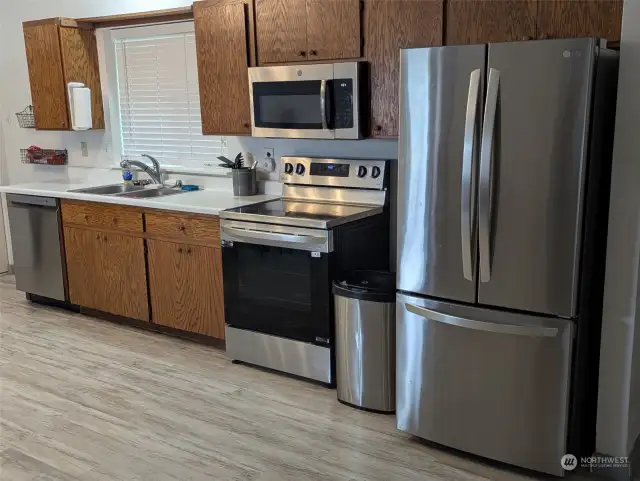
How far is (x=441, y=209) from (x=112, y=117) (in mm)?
3305

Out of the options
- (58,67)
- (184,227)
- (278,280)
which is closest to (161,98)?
(58,67)

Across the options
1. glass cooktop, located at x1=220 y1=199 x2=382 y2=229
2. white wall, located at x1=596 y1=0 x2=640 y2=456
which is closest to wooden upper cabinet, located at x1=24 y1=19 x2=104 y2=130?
glass cooktop, located at x1=220 y1=199 x2=382 y2=229

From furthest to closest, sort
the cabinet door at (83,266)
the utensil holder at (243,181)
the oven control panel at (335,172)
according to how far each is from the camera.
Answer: the cabinet door at (83,266)
the utensil holder at (243,181)
the oven control panel at (335,172)

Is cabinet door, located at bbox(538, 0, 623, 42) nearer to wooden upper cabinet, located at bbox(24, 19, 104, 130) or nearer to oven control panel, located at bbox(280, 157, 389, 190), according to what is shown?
oven control panel, located at bbox(280, 157, 389, 190)

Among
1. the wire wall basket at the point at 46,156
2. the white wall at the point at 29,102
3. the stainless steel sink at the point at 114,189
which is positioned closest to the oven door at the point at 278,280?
the white wall at the point at 29,102

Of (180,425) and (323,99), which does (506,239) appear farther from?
(180,425)

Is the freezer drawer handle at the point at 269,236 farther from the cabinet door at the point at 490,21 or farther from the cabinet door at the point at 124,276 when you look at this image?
the cabinet door at the point at 490,21

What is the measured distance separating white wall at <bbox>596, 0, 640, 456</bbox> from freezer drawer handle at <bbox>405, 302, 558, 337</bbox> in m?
0.29

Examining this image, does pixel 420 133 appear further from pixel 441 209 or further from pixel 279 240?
pixel 279 240

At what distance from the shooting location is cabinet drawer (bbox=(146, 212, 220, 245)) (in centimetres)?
383

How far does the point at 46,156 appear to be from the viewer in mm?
5539

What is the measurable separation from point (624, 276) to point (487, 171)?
0.66 m

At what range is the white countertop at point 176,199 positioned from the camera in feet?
12.7

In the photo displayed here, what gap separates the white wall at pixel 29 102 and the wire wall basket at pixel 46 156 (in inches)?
2.3
